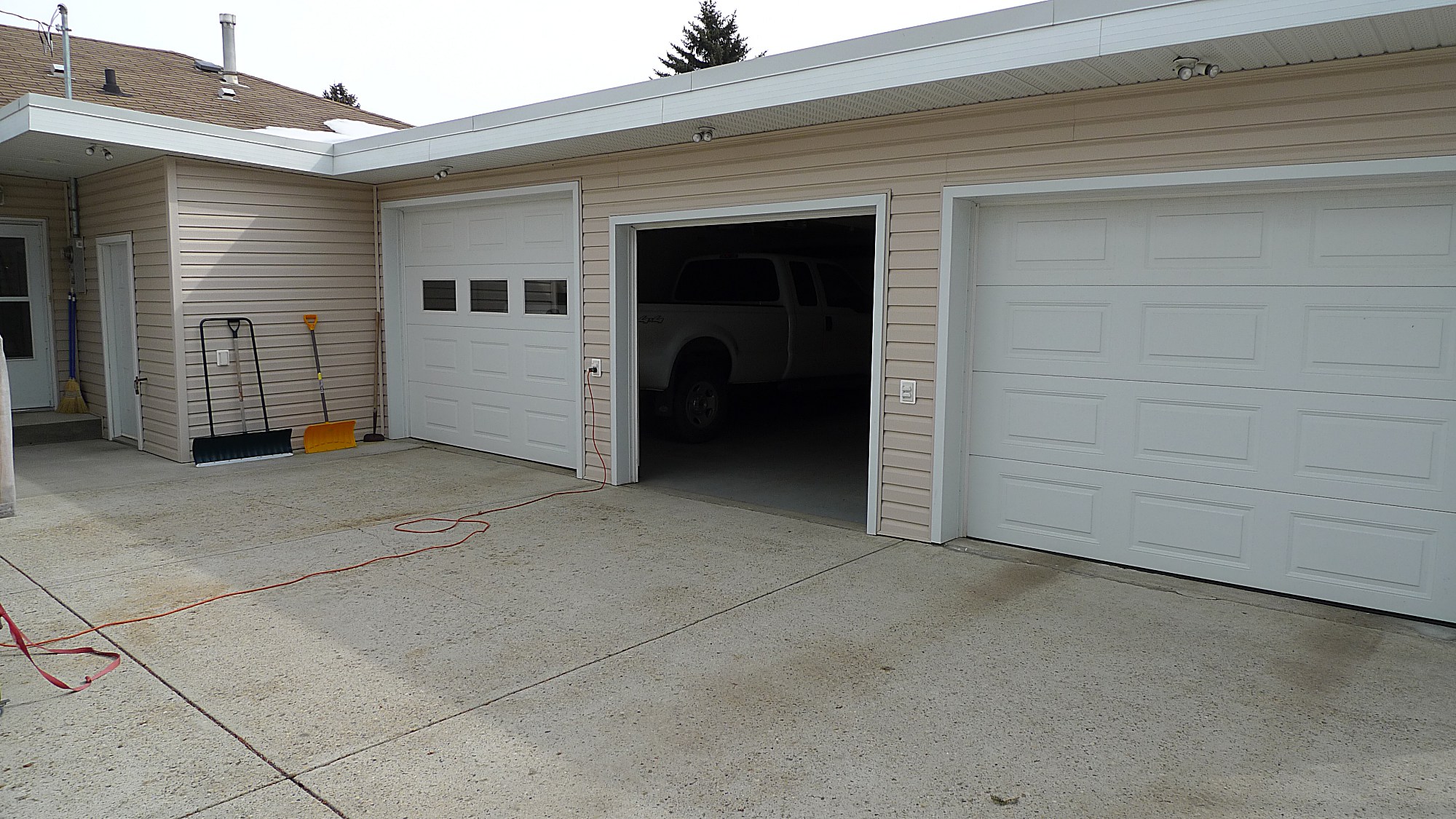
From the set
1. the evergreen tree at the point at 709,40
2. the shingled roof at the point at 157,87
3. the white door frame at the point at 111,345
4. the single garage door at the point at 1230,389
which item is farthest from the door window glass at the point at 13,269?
the evergreen tree at the point at 709,40

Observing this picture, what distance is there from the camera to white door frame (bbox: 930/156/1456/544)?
16.2 feet

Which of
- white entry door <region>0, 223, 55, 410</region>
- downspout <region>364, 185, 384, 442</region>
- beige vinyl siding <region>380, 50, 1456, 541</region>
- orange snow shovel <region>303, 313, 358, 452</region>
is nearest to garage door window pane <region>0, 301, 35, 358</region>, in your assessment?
white entry door <region>0, 223, 55, 410</region>

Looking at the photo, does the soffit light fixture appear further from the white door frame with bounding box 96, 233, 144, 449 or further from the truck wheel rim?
the white door frame with bounding box 96, 233, 144, 449

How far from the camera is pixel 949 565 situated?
540cm

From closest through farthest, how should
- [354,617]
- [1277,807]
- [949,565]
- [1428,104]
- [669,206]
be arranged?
[1277,807]
[1428,104]
[354,617]
[949,565]
[669,206]

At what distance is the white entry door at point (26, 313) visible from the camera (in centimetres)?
955

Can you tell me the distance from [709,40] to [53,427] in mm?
32316

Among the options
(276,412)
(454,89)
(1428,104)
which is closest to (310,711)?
(1428,104)

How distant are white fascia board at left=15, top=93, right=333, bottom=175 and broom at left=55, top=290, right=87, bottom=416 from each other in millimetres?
3145

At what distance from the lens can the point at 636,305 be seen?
7.69 metres

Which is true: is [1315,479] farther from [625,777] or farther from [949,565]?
[625,777]

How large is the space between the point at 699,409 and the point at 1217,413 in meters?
5.40

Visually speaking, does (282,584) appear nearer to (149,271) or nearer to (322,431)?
(322,431)

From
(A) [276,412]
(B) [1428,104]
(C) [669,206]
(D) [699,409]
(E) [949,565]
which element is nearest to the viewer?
(B) [1428,104]
